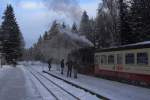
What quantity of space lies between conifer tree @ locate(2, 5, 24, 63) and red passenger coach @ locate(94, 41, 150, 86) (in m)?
72.6

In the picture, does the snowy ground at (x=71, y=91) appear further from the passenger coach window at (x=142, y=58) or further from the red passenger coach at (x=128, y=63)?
the passenger coach window at (x=142, y=58)

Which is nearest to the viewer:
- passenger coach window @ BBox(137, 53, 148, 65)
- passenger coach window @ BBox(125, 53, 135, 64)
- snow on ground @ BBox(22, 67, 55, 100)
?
snow on ground @ BBox(22, 67, 55, 100)

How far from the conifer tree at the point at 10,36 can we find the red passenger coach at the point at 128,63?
72.6 m

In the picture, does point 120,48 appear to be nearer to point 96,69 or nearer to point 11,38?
point 96,69

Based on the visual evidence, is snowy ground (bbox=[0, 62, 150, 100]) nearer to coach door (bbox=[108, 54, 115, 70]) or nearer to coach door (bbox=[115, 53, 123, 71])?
Result: coach door (bbox=[115, 53, 123, 71])

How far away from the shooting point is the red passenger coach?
91.0ft

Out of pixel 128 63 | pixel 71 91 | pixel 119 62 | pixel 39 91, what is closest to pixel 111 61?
pixel 119 62

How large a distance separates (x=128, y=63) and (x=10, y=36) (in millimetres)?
85233

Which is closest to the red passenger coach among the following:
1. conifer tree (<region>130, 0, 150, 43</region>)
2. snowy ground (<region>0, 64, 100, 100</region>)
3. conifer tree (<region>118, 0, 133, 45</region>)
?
snowy ground (<region>0, 64, 100, 100</region>)

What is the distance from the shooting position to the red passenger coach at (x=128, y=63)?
91.0 ft

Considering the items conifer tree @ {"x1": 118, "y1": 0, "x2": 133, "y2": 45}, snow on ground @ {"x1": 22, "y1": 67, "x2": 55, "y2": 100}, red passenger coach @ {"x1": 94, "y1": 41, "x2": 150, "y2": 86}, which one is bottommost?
snow on ground @ {"x1": 22, "y1": 67, "x2": 55, "y2": 100}

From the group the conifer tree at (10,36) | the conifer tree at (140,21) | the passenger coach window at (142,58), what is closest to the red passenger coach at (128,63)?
the passenger coach window at (142,58)

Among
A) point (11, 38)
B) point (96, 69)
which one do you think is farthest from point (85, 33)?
point (96, 69)

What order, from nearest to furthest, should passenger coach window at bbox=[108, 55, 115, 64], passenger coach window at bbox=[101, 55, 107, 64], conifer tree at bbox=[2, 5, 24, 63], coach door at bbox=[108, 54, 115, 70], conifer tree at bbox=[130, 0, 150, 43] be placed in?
coach door at bbox=[108, 54, 115, 70], passenger coach window at bbox=[108, 55, 115, 64], passenger coach window at bbox=[101, 55, 107, 64], conifer tree at bbox=[130, 0, 150, 43], conifer tree at bbox=[2, 5, 24, 63]
